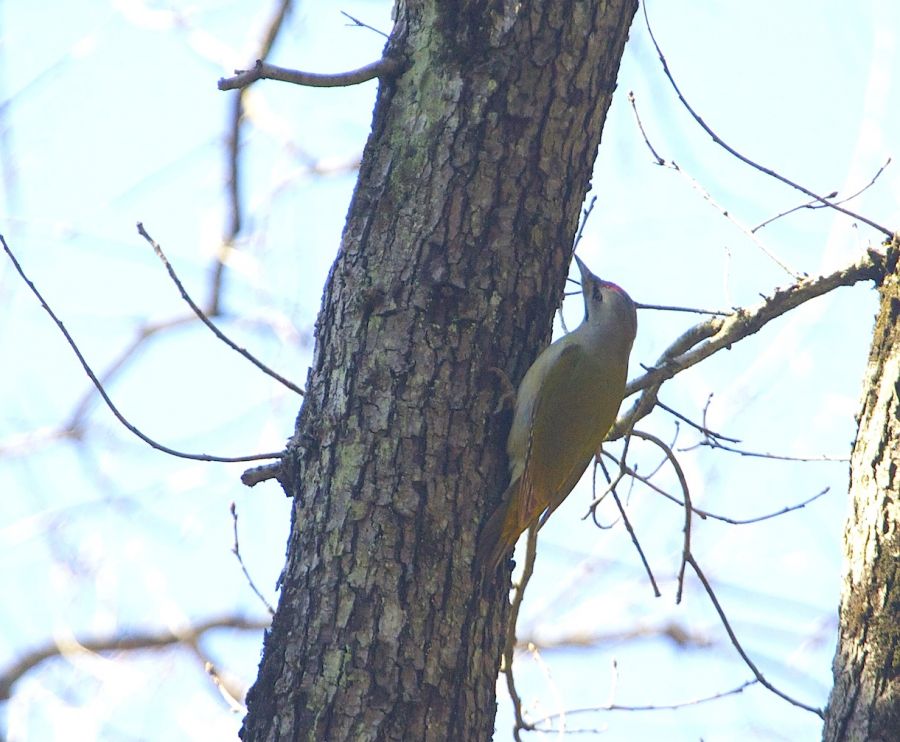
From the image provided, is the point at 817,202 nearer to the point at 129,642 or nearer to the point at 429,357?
the point at 429,357

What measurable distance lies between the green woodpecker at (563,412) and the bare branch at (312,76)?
2.82 feet

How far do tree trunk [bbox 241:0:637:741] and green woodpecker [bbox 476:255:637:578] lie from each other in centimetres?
7

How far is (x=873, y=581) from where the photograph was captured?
9.88 ft

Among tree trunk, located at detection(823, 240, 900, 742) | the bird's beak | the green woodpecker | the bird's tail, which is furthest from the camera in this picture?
the bird's beak

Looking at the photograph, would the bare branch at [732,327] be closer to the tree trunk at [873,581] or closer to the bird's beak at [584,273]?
the tree trunk at [873,581]

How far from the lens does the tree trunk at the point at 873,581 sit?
2889 millimetres

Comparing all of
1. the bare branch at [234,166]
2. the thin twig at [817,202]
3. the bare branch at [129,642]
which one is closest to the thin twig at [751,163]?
the thin twig at [817,202]

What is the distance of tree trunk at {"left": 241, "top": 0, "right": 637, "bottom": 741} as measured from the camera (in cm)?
238

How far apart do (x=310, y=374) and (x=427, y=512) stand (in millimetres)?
484

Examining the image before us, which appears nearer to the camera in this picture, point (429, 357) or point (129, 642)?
point (429, 357)

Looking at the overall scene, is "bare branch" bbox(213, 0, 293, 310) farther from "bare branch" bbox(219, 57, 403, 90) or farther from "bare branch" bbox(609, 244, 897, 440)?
"bare branch" bbox(609, 244, 897, 440)

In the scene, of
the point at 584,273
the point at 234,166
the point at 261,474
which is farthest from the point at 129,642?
the point at 261,474

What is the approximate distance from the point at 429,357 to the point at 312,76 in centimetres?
75

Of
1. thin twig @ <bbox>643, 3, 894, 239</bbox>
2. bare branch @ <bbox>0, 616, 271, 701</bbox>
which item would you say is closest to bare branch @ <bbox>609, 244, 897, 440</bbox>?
thin twig @ <bbox>643, 3, 894, 239</bbox>
